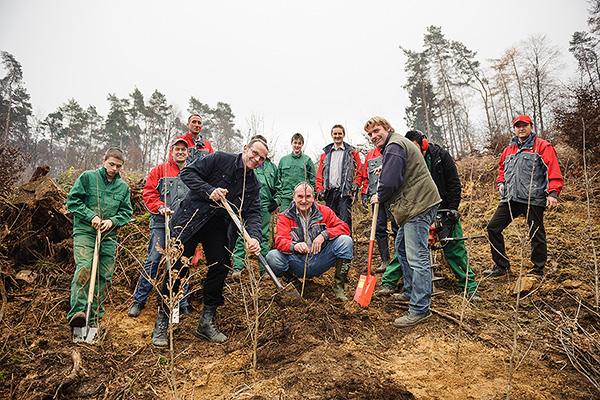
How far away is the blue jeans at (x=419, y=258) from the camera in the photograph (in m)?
3.00

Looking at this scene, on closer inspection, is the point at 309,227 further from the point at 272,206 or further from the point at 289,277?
the point at 272,206

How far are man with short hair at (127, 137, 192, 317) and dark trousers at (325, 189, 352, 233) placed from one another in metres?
2.25

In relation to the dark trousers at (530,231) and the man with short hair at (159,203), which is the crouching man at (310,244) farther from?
the dark trousers at (530,231)

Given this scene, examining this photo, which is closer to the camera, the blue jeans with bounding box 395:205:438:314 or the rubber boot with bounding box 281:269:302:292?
the blue jeans with bounding box 395:205:438:314

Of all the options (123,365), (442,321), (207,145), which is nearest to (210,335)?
(123,365)

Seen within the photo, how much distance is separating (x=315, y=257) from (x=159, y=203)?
2.05m

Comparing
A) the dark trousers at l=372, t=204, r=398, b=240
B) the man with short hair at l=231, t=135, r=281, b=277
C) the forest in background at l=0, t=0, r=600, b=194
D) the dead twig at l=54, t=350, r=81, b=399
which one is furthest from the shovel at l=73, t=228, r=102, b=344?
the forest in background at l=0, t=0, r=600, b=194

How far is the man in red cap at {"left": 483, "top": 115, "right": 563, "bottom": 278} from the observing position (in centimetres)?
379

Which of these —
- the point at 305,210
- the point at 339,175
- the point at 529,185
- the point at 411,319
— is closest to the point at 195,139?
the point at 305,210

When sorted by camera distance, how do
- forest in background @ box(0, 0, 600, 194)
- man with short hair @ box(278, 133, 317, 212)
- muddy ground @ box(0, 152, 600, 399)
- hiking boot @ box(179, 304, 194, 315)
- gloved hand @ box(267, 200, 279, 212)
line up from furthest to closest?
forest in background @ box(0, 0, 600, 194) < man with short hair @ box(278, 133, 317, 212) < gloved hand @ box(267, 200, 279, 212) < hiking boot @ box(179, 304, 194, 315) < muddy ground @ box(0, 152, 600, 399)

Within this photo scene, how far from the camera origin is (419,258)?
305 centimetres

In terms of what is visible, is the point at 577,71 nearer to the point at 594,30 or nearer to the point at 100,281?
the point at 594,30

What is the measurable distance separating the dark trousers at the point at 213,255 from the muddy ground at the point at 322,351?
26cm

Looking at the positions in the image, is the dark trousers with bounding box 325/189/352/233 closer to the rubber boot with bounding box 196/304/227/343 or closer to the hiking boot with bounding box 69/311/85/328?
the rubber boot with bounding box 196/304/227/343
